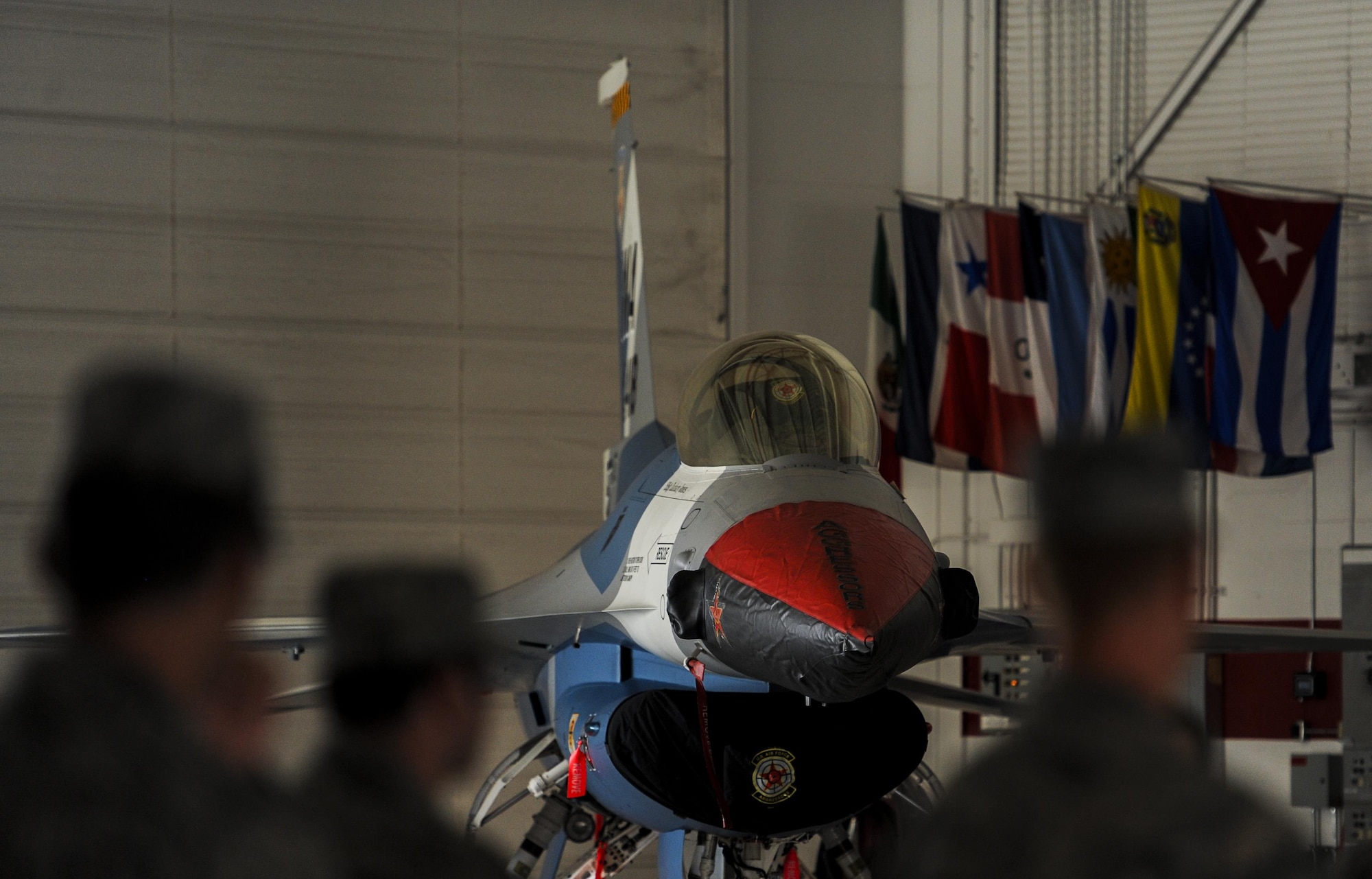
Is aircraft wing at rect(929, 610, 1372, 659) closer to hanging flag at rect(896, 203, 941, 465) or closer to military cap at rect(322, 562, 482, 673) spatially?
hanging flag at rect(896, 203, 941, 465)

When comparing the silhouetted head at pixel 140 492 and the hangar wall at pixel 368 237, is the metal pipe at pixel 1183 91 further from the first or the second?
the silhouetted head at pixel 140 492

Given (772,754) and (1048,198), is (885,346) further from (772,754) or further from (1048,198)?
(772,754)

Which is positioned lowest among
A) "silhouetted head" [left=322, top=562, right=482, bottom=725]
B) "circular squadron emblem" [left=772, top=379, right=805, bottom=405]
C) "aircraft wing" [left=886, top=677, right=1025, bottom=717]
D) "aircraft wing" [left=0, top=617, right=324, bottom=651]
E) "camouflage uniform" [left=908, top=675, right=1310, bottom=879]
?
"aircraft wing" [left=886, top=677, right=1025, bottom=717]

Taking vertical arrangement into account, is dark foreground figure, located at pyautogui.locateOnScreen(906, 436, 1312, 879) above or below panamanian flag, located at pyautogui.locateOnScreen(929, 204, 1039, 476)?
below

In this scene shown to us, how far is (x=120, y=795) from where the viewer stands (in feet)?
3.07

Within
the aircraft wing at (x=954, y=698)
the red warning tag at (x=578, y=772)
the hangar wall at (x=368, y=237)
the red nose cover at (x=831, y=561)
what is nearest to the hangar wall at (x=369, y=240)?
the hangar wall at (x=368, y=237)

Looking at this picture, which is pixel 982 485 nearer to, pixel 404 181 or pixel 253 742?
pixel 404 181

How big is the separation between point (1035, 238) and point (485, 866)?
8.39 m

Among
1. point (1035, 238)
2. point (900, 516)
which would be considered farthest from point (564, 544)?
point (900, 516)

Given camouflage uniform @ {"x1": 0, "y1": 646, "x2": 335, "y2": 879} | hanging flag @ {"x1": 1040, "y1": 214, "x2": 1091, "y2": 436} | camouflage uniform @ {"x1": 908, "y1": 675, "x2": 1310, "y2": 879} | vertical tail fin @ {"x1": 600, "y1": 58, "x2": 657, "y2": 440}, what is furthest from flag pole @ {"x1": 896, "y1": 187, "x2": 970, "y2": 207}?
camouflage uniform @ {"x1": 0, "y1": 646, "x2": 335, "y2": 879}

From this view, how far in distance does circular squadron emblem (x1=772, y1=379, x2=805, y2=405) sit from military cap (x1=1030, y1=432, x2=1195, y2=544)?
3.04 meters

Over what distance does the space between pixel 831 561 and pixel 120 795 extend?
2.54 metres

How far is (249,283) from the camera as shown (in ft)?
29.9

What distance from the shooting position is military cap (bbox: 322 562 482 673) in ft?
3.85
